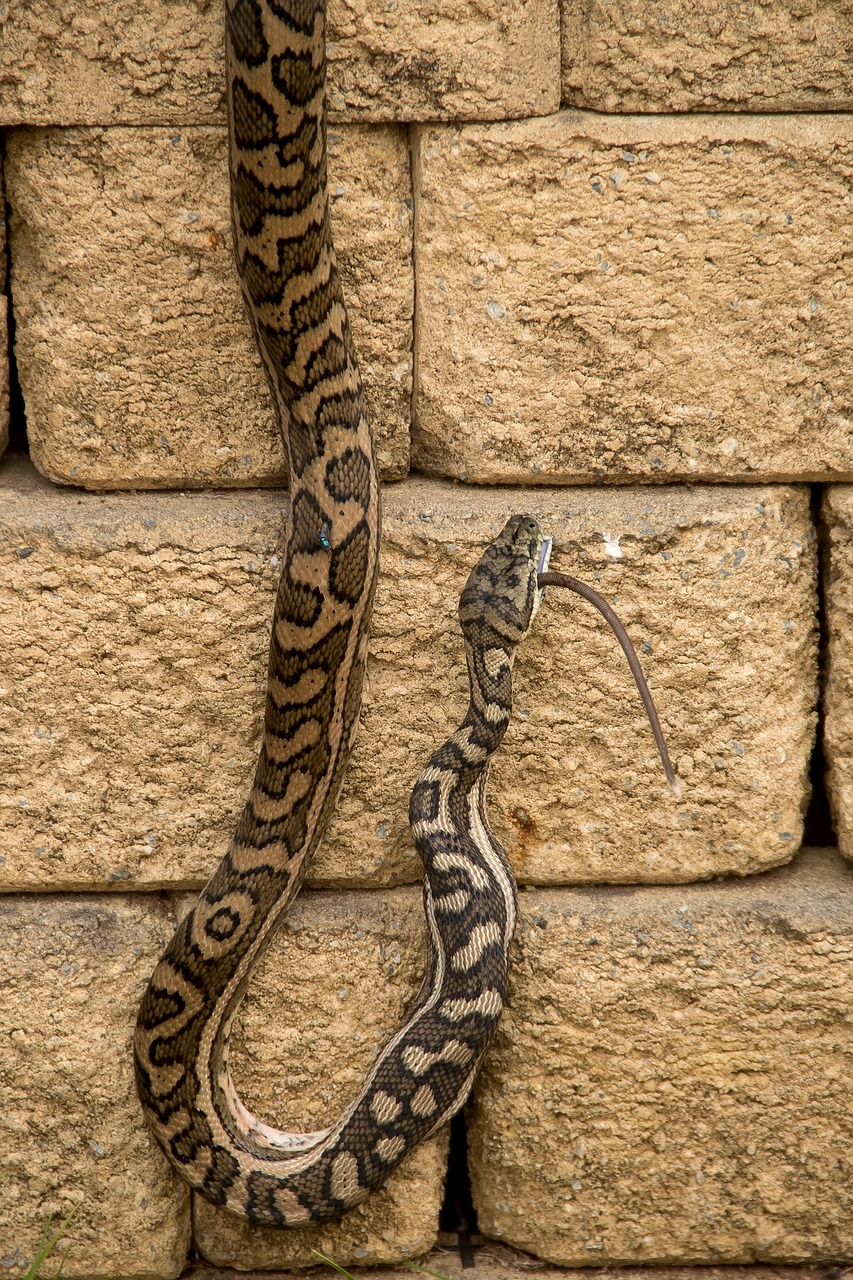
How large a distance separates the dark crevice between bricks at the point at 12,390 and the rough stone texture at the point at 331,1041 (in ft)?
4.78

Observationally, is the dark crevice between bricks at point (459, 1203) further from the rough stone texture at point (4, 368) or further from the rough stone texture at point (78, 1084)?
the rough stone texture at point (4, 368)

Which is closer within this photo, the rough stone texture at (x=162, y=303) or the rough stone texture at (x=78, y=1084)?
the rough stone texture at (x=162, y=303)

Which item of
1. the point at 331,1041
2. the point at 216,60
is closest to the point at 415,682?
the point at 331,1041

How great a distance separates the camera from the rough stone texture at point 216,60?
92.8 inches

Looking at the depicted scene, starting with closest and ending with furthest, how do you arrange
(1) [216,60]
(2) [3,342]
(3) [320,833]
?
(1) [216,60] → (2) [3,342] → (3) [320,833]

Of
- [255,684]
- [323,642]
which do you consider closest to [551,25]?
[323,642]

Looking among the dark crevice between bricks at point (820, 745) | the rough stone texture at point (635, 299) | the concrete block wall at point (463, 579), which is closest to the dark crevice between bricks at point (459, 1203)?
the concrete block wall at point (463, 579)

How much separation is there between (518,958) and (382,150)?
2.04 m

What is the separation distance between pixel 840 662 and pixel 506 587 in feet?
3.01

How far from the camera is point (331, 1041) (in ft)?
9.36

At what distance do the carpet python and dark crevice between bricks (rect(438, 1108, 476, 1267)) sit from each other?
0.39 m

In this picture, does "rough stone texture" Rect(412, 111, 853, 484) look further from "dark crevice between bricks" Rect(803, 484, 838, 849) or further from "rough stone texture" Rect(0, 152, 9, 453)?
"rough stone texture" Rect(0, 152, 9, 453)

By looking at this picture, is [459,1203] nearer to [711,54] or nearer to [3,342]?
[3,342]

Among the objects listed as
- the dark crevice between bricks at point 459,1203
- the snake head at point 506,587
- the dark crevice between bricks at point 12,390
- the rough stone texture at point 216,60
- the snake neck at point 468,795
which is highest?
the rough stone texture at point 216,60
